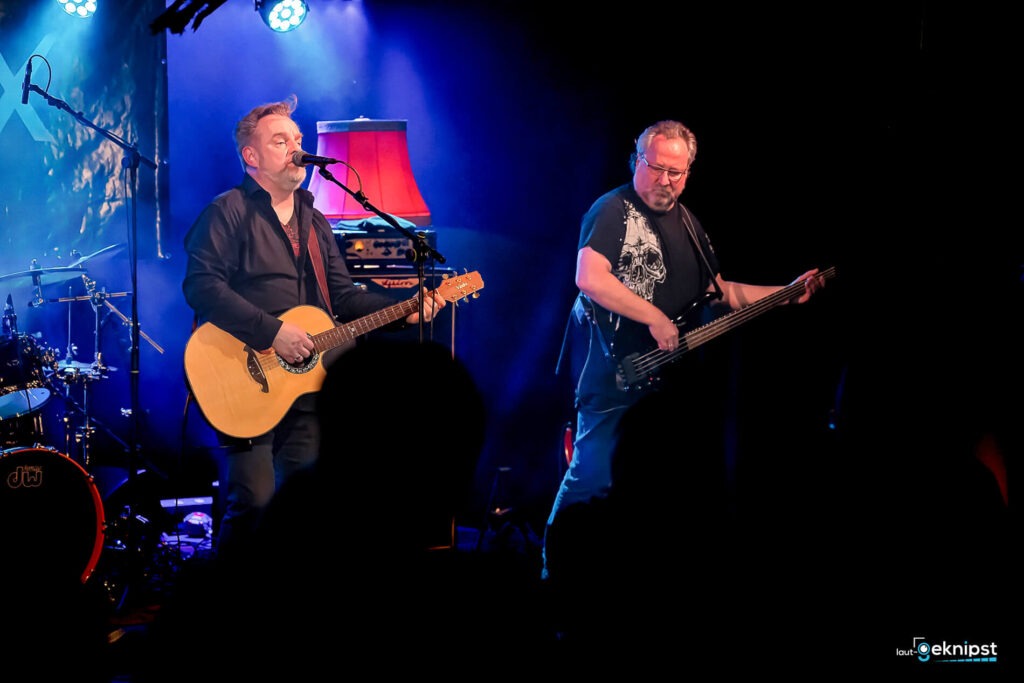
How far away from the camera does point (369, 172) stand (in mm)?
5078

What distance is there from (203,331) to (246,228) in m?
0.49

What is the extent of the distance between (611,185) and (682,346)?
5.58 feet

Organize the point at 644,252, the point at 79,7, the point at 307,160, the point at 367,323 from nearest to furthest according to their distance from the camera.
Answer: the point at 307,160, the point at 367,323, the point at 644,252, the point at 79,7

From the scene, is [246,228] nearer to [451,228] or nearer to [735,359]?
[451,228]

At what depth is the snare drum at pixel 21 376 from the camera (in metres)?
4.16

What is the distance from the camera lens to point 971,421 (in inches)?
139

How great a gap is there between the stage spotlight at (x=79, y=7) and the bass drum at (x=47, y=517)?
2.68 metres

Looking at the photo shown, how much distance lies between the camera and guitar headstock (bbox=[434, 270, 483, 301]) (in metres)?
4.41

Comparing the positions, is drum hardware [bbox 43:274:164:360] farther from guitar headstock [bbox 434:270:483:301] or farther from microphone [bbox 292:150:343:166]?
guitar headstock [bbox 434:270:483:301]

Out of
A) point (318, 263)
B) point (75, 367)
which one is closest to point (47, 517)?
point (75, 367)

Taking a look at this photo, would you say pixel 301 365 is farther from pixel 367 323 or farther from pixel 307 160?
pixel 307 160

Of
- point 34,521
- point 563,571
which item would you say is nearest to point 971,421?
point 563,571

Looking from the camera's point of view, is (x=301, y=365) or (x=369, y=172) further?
(x=369, y=172)

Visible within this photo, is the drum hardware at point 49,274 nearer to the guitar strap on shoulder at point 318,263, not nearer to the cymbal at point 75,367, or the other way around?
the cymbal at point 75,367
